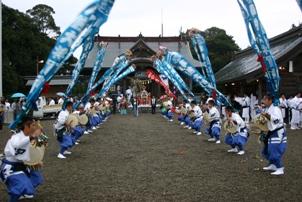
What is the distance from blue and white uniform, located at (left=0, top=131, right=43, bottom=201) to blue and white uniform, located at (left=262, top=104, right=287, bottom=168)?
178 inches

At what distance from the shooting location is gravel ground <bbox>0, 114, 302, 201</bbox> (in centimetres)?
630

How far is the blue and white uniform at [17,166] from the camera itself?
5445mm

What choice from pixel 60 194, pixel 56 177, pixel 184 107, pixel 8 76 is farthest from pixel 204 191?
pixel 8 76

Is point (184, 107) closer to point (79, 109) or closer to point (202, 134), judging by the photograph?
A: point (202, 134)

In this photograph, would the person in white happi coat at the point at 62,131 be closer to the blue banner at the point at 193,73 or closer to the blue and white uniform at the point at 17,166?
the blue and white uniform at the point at 17,166

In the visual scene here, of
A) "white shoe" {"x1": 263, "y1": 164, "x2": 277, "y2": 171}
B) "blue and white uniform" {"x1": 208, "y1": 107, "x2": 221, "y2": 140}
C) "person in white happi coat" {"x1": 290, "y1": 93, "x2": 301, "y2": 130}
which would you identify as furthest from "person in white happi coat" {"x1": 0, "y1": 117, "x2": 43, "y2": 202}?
"person in white happi coat" {"x1": 290, "y1": 93, "x2": 301, "y2": 130}

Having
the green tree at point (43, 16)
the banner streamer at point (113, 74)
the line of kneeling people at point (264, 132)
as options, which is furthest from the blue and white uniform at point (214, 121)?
the green tree at point (43, 16)

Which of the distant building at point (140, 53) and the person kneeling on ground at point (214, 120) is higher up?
the distant building at point (140, 53)

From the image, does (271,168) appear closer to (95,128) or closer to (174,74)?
(95,128)

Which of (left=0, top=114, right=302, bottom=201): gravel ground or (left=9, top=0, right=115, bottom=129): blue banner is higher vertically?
(left=9, top=0, right=115, bottom=129): blue banner

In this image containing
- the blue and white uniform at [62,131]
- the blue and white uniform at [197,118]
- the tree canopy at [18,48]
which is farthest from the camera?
the tree canopy at [18,48]

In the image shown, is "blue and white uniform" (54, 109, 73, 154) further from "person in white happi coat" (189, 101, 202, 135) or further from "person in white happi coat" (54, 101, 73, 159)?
"person in white happi coat" (189, 101, 202, 135)

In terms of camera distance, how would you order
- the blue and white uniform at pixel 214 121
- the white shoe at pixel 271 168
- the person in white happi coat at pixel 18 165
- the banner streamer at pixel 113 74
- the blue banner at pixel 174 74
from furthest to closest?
1. the banner streamer at pixel 113 74
2. the blue banner at pixel 174 74
3. the blue and white uniform at pixel 214 121
4. the white shoe at pixel 271 168
5. the person in white happi coat at pixel 18 165

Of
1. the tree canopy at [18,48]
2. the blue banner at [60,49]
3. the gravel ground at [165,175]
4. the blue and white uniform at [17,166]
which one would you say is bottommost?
Result: the gravel ground at [165,175]
